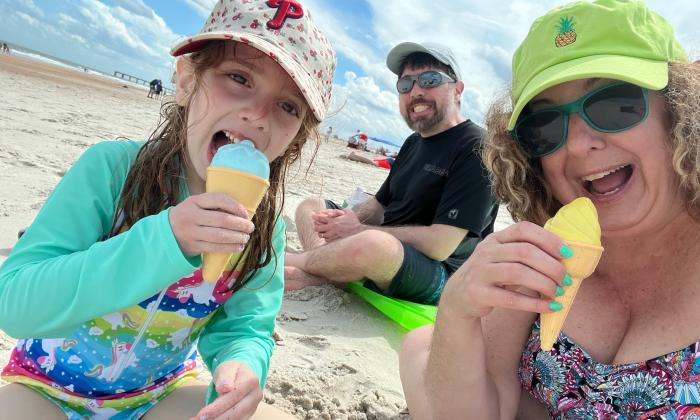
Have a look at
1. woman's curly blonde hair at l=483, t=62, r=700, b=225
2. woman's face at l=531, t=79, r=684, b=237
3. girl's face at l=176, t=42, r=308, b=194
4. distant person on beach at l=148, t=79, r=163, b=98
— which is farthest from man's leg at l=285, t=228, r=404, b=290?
distant person on beach at l=148, t=79, r=163, b=98

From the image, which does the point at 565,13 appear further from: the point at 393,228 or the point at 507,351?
the point at 393,228

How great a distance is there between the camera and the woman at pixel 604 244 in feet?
5.36

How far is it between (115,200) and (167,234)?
563 mm

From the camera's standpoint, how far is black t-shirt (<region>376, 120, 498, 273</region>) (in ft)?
13.9

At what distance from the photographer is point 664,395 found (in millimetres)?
1674

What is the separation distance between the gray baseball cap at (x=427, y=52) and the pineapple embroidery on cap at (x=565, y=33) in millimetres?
3311

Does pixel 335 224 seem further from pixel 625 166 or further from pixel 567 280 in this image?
pixel 567 280

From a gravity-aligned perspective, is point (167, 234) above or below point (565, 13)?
below

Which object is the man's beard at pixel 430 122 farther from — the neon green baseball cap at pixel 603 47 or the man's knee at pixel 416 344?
the neon green baseball cap at pixel 603 47

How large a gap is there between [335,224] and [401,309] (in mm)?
1093

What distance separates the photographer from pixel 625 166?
180cm

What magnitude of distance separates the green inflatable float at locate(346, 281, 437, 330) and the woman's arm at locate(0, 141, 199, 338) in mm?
2552

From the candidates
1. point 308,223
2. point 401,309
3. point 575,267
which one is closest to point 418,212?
point 401,309

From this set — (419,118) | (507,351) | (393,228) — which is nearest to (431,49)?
(419,118)
